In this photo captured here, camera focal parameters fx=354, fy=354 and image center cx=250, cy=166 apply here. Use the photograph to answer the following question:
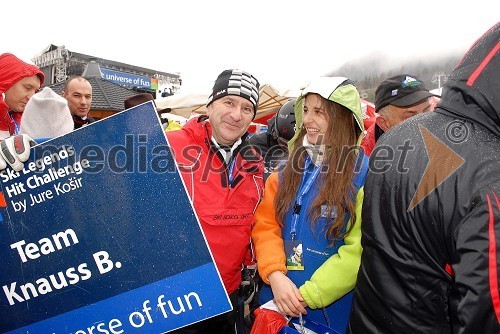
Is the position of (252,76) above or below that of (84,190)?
above

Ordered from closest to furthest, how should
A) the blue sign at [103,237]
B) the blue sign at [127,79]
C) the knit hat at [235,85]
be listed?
the blue sign at [103,237]
the knit hat at [235,85]
the blue sign at [127,79]

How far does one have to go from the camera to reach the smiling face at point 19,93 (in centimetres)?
237

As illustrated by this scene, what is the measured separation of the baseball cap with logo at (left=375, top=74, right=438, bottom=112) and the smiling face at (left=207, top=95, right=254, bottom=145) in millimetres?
1473

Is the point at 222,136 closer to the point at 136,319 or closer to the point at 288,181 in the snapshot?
the point at 288,181

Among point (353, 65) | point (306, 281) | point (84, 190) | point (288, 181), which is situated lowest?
point (353, 65)

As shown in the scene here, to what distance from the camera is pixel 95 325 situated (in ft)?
4.87

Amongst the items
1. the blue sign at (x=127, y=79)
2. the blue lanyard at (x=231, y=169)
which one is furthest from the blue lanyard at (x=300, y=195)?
the blue sign at (x=127, y=79)

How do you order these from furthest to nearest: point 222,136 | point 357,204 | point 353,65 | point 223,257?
point 353,65 → point 222,136 → point 223,257 → point 357,204

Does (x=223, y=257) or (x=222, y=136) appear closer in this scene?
(x=223, y=257)

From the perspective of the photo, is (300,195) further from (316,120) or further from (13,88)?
(13,88)

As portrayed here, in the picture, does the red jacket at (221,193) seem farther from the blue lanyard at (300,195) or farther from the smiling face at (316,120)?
the smiling face at (316,120)

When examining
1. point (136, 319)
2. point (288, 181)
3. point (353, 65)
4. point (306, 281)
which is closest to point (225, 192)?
point (288, 181)

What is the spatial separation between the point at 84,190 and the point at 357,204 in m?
1.20

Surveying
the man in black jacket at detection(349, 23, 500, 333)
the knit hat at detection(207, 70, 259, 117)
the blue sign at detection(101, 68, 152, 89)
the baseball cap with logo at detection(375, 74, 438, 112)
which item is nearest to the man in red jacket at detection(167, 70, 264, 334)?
the knit hat at detection(207, 70, 259, 117)
